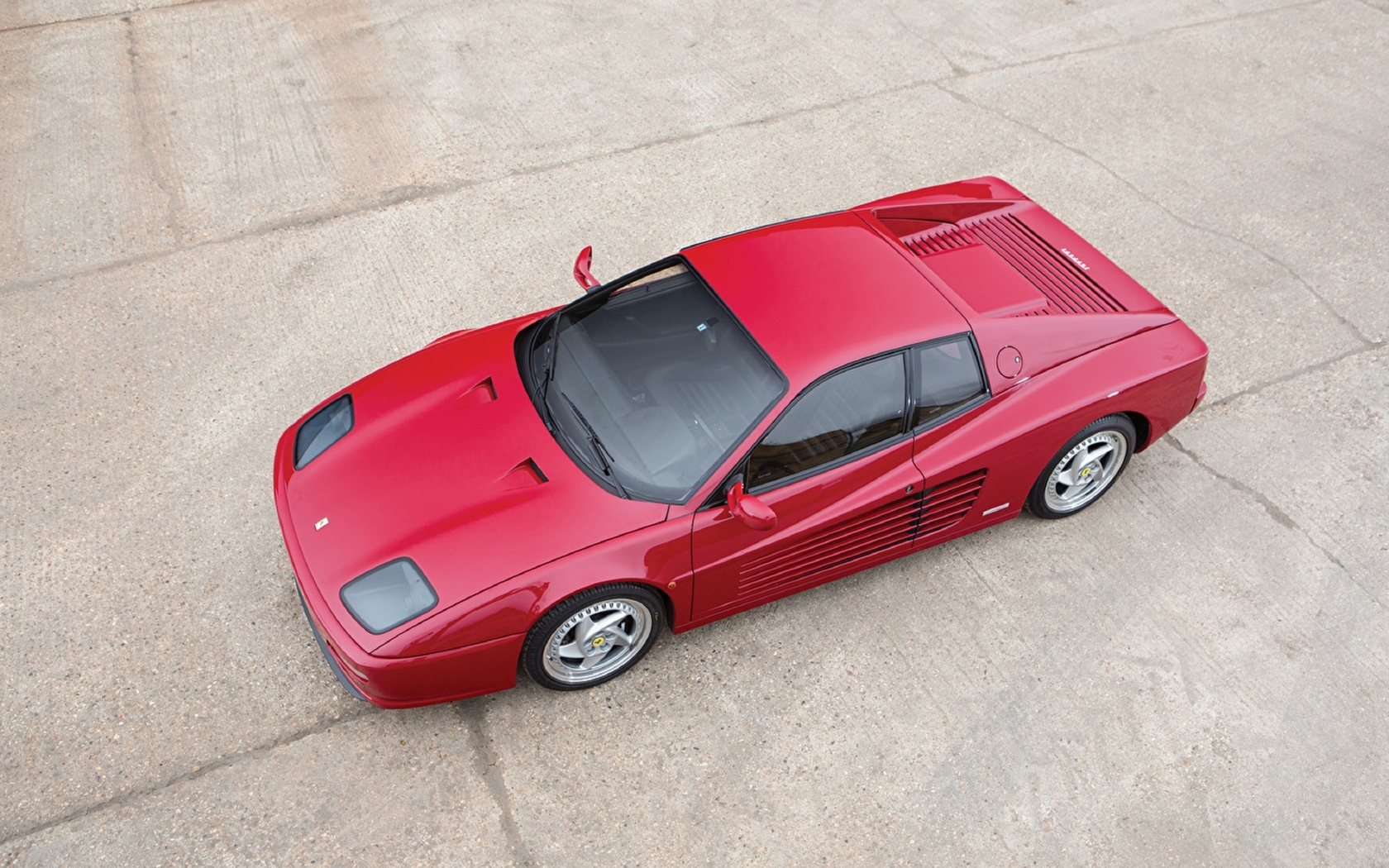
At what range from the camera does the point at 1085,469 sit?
482 centimetres

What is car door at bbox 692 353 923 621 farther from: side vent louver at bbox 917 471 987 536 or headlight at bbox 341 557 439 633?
headlight at bbox 341 557 439 633

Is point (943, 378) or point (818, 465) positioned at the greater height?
point (943, 378)

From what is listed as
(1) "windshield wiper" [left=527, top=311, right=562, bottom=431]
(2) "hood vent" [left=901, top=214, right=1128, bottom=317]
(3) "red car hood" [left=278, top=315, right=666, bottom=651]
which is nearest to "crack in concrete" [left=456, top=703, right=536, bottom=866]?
(3) "red car hood" [left=278, top=315, right=666, bottom=651]

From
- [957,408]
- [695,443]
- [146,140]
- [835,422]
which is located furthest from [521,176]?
[957,408]

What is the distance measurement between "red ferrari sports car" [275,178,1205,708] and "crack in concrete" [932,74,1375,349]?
1983mm

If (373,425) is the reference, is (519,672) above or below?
below

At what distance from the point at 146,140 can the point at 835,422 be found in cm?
599

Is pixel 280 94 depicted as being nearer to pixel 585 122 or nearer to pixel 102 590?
pixel 585 122

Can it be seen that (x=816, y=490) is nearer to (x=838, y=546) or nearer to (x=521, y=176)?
(x=838, y=546)

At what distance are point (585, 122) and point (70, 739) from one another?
5.40 m

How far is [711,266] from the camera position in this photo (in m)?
4.50

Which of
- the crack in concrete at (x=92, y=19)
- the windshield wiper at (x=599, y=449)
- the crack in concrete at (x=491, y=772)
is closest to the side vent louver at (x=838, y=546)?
the windshield wiper at (x=599, y=449)

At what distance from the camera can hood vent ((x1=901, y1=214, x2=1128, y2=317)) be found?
15.4ft

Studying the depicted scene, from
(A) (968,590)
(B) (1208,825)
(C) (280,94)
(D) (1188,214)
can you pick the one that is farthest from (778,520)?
(C) (280,94)
